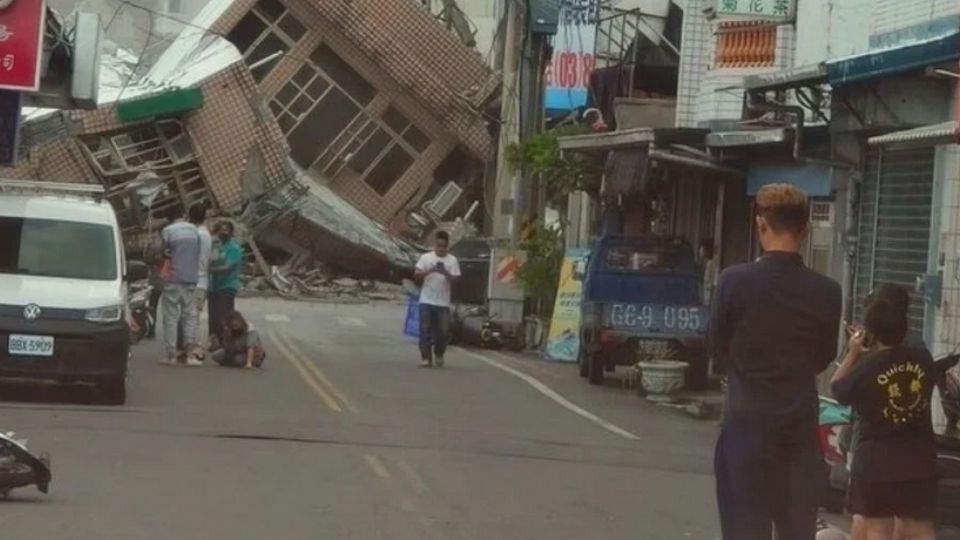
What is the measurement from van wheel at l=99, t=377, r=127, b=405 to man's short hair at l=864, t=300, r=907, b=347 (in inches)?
410

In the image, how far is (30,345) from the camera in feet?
61.3

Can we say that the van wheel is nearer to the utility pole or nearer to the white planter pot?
the white planter pot

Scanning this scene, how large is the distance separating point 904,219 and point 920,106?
2538mm

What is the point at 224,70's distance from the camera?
161 feet

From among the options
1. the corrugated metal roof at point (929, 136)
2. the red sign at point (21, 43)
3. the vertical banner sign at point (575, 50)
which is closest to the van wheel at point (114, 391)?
the red sign at point (21, 43)

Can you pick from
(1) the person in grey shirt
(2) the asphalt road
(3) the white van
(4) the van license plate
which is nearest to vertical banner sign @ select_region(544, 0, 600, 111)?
(2) the asphalt road

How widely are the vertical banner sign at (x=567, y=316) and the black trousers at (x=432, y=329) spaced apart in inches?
140

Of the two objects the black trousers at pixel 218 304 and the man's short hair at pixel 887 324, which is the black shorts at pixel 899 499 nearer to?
the man's short hair at pixel 887 324

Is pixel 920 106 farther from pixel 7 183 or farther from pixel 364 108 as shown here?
pixel 364 108

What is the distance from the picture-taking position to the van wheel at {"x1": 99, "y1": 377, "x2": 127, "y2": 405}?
19031 millimetres

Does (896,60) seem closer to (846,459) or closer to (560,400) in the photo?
(846,459)

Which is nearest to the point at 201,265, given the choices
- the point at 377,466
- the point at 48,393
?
the point at 48,393

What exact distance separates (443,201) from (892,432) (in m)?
44.3

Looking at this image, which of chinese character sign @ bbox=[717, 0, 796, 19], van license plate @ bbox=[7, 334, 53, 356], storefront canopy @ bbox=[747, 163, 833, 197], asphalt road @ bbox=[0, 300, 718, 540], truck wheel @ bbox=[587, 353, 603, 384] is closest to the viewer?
asphalt road @ bbox=[0, 300, 718, 540]
